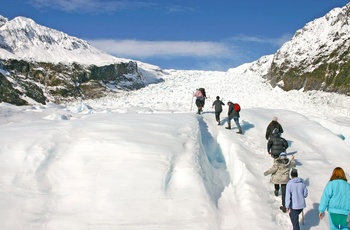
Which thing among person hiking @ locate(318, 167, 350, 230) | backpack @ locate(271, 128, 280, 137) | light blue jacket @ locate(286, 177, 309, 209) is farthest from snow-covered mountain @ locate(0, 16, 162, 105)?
person hiking @ locate(318, 167, 350, 230)

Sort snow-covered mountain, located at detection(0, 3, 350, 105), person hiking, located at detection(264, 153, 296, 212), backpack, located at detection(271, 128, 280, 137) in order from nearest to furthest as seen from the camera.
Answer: person hiking, located at detection(264, 153, 296, 212) < backpack, located at detection(271, 128, 280, 137) < snow-covered mountain, located at detection(0, 3, 350, 105)

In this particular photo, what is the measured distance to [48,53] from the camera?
72.9m

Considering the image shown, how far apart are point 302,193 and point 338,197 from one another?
132 cm

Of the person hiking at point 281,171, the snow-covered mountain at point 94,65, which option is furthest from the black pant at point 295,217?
the snow-covered mountain at point 94,65

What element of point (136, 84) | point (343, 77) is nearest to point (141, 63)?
point (136, 84)

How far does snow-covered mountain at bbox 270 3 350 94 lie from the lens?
3900 centimetres

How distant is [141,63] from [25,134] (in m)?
92.8

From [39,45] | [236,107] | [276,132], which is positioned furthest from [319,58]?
[39,45]

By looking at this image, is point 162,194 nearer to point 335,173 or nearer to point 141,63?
point 335,173

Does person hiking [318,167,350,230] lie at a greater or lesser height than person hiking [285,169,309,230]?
greater

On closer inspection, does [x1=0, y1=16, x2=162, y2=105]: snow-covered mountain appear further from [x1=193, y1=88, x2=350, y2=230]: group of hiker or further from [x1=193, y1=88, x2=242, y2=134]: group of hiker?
[x1=193, y1=88, x2=350, y2=230]: group of hiker

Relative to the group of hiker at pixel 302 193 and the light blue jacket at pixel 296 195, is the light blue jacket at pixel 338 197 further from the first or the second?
the light blue jacket at pixel 296 195

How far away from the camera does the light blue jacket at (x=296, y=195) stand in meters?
8.09

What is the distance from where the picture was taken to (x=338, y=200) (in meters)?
→ 6.88
